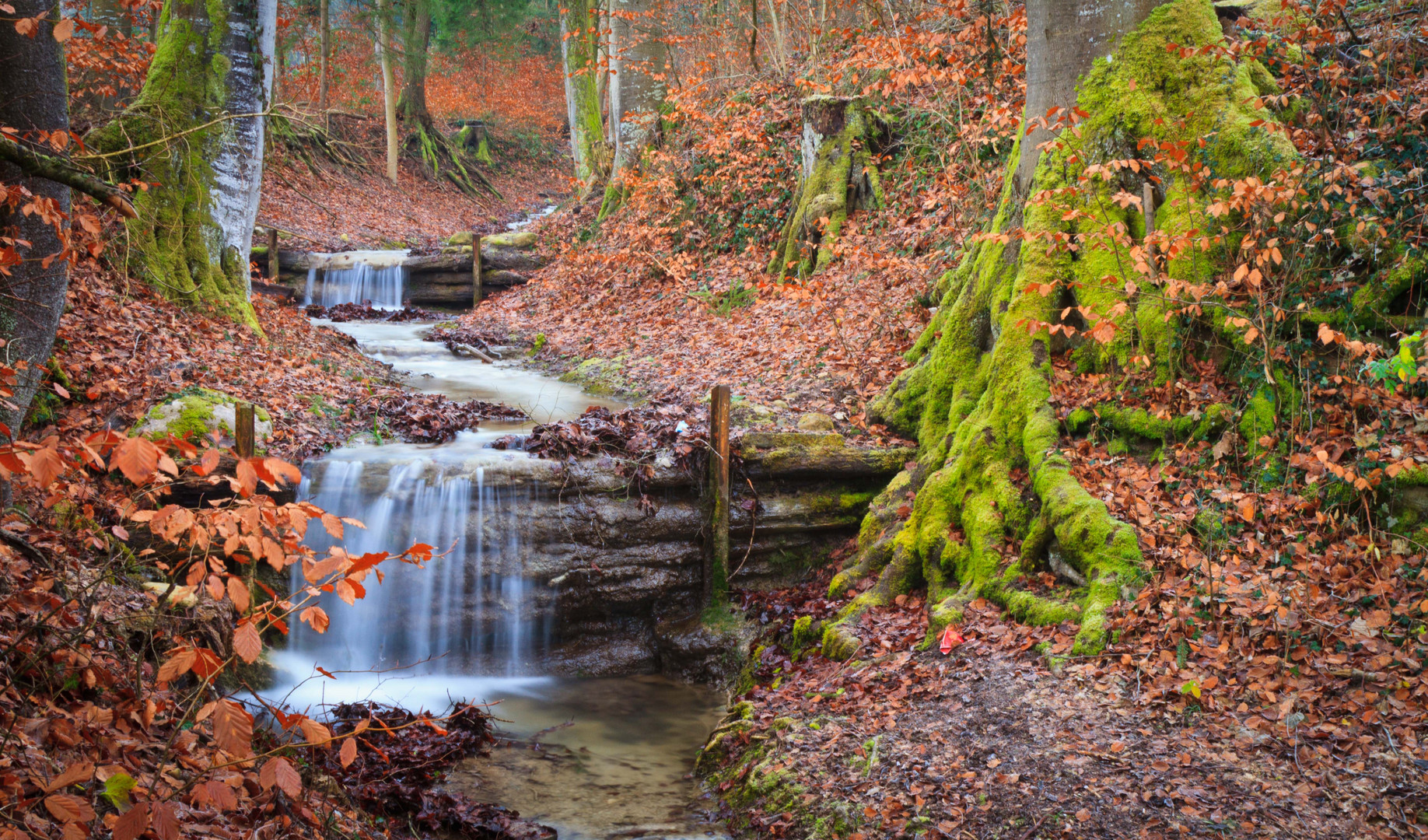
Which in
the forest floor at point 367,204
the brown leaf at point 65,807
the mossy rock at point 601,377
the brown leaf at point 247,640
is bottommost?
the brown leaf at point 65,807

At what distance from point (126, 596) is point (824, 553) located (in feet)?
18.3

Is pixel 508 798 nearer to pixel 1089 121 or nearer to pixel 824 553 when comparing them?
pixel 824 553

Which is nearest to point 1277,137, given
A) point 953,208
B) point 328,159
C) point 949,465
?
point 949,465

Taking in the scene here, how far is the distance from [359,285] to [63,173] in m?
14.2

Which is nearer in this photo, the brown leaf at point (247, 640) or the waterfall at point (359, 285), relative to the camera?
the brown leaf at point (247, 640)

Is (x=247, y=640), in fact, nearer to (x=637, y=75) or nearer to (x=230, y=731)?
(x=230, y=731)

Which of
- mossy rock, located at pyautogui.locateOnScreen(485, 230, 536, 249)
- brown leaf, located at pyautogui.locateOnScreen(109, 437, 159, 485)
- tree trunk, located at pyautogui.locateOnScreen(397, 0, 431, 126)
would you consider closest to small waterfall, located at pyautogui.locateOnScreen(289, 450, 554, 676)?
brown leaf, located at pyautogui.locateOnScreen(109, 437, 159, 485)

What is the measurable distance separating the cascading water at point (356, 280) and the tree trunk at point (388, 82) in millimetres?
8657

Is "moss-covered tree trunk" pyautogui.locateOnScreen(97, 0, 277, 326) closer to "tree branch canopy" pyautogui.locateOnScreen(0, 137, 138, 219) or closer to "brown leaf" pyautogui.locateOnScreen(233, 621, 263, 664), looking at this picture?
"tree branch canopy" pyautogui.locateOnScreen(0, 137, 138, 219)

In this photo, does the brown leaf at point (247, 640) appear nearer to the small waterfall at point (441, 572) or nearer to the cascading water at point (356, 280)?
the small waterfall at point (441, 572)

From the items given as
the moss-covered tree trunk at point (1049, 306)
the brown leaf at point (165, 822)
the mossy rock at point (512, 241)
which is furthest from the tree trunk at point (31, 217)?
the mossy rock at point (512, 241)

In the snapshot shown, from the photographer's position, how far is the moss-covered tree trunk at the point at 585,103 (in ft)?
65.2

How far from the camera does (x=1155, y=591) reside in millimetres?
4637

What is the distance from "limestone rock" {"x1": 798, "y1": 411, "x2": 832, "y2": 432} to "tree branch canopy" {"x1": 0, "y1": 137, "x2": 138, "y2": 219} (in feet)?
19.4
